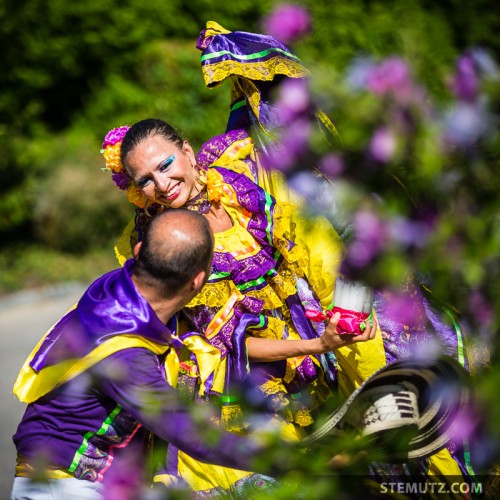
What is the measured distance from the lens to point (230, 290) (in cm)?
271

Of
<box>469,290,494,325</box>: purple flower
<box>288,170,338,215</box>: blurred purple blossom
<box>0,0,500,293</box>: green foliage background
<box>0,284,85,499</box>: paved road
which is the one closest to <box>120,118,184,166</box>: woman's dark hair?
<box>288,170,338,215</box>: blurred purple blossom

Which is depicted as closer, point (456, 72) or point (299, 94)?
point (456, 72)

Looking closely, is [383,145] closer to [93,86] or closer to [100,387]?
[100,387]

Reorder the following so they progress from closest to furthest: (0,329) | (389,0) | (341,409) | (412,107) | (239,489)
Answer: (412,107) → (341,409) → (239,489) → (0,329) → (389,0)

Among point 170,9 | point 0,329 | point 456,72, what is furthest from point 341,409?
point 170,9

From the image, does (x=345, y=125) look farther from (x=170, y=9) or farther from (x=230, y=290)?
(x=170, y=9)

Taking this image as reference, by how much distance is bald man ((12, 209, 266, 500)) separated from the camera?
203cm

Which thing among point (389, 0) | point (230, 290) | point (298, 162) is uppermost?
point (389, 0)

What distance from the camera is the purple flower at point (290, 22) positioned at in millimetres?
1699

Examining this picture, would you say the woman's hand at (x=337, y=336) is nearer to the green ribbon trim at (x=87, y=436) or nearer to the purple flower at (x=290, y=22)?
the green ribbon trim at (x=87, y=436)

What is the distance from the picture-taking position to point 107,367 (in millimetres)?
2023

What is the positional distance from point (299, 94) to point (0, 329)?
5.61 metres

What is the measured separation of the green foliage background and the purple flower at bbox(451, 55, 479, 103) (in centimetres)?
659

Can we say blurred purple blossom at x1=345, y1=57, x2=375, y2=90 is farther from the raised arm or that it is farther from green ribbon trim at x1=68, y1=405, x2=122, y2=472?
green ribbon trim at x1=68, y1=405, x2=122, y2=472
